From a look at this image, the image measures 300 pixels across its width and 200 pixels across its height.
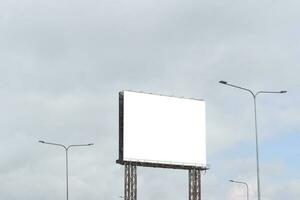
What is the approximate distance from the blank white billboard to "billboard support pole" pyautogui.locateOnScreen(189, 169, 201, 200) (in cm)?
233

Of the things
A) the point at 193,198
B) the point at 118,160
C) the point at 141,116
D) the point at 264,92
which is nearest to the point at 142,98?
the point at 141,116

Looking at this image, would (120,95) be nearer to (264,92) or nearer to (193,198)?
(193,198)

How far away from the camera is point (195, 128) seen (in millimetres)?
102500

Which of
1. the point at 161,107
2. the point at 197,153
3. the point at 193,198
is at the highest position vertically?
the point at 161,107

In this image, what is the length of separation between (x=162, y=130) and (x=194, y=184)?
11594mm

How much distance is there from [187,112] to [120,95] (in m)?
10.9

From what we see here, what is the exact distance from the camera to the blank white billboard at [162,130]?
95.8m

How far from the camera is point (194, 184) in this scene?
347 feet

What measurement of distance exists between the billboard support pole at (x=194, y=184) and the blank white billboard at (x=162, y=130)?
2333 millimetres

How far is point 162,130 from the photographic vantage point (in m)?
99.6

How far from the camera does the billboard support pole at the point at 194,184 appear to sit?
105 meters

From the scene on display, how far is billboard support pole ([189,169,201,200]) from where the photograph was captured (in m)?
105

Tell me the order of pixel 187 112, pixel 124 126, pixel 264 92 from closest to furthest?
1. pixel 264 92
2. pixel 124 126
3. pixel 187 112

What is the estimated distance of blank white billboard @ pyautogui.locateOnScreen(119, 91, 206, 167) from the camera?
95.8 m
